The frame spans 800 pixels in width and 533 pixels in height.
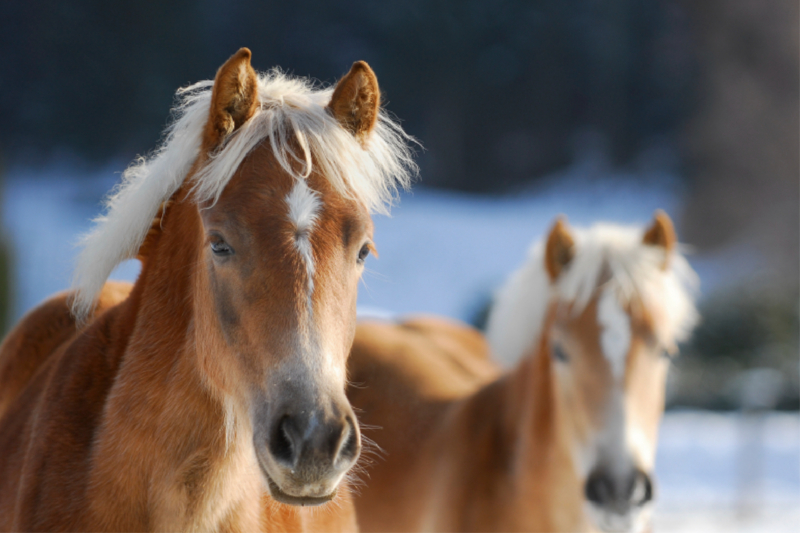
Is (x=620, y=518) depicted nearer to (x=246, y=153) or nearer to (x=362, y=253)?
(x=362, y=253)

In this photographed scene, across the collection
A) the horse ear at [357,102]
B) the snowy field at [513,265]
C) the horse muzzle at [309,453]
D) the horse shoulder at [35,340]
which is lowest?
the horse muzzle at [309,453]

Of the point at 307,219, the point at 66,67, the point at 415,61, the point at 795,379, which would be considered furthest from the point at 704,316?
the point at 66,67

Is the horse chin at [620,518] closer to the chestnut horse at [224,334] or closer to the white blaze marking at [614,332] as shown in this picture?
the white blaze marking at [614,332]

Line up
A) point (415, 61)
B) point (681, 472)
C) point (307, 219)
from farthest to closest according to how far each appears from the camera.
A: 1. point (415, 61)
2. point (681, 472)
3. point (307, 219)

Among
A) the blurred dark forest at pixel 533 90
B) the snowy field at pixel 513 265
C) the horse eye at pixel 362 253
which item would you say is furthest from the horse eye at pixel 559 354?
the blurred dark forest at pixel 533 90

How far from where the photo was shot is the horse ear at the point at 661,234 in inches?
103

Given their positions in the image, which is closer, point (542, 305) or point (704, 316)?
point (542, 305)

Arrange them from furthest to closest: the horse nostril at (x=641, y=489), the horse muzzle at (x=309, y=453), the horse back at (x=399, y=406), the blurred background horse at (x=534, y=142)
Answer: the blurred background horse at (x=534, y=142) → the horse back at (x=399, y=406) → the horse nostril at (x=641, y=489) → the horse muzzle at (x=309, y=453)

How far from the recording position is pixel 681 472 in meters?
6.42

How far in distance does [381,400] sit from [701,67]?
12.8 m

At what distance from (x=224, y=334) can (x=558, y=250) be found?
1.82 meters

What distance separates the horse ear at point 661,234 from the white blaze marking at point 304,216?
1868mm

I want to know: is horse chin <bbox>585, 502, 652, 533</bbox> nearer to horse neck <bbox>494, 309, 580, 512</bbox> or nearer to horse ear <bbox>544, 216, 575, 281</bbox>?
horse neck <bbox>494, 309, 580, 512</bbox>

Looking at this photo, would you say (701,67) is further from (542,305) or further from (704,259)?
(542,305)
